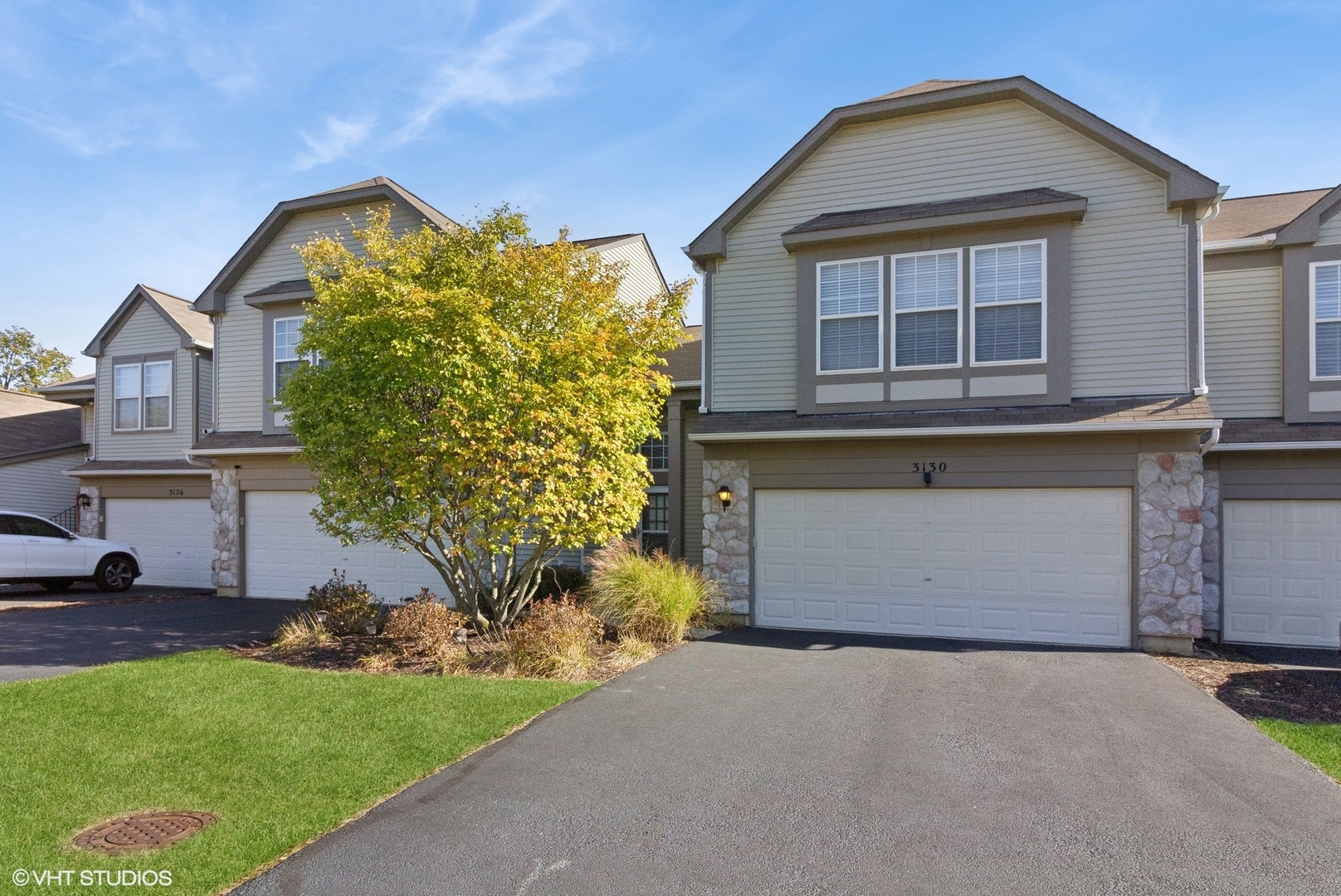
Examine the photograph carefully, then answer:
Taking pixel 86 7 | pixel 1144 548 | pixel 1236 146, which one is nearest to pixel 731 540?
pixel 1144 548

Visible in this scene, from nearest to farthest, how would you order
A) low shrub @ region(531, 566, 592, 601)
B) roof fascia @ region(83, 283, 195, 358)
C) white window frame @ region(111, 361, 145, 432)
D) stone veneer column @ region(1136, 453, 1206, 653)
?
stone veneer column @ region(1136, 453, 1206, 653), low shrub @ region(531, 566, 592, 601), roof fascia @ region(83, 283, 195, 358), white window frame @ region(111, 361, 145, 432)

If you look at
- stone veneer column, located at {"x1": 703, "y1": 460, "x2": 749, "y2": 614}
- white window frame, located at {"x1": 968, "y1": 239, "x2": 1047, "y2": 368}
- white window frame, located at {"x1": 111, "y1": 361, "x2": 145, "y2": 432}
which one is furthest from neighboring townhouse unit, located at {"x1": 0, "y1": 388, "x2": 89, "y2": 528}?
white window frame, located at {"x1": 968, "y1": 239, "x2": 1047, "y2": 368}

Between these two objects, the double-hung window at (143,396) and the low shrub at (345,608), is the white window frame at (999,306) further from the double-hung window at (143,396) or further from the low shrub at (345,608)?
the double-hung window at (143,396)

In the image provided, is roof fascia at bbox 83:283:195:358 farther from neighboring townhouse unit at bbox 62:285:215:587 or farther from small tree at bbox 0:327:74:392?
small tree at bbox 0:327:74:392

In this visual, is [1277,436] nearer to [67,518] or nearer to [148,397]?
[148,397]

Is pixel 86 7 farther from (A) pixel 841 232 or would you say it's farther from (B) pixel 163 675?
(A) pixel 841 232

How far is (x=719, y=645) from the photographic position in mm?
9531

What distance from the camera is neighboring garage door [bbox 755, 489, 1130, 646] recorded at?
9.57m

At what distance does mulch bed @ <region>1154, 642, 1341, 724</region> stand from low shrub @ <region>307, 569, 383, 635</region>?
31.5 ft

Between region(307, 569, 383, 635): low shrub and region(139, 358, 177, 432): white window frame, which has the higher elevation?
region(139, 358, 177, 432): white window frame

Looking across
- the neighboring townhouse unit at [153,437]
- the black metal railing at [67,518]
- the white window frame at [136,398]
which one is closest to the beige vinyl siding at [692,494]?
the neighboring townhouse unit at [153,437]

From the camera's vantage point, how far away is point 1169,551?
9227 mm

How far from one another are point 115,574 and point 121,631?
18.6 feet

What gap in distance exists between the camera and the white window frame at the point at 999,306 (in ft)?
32.2
